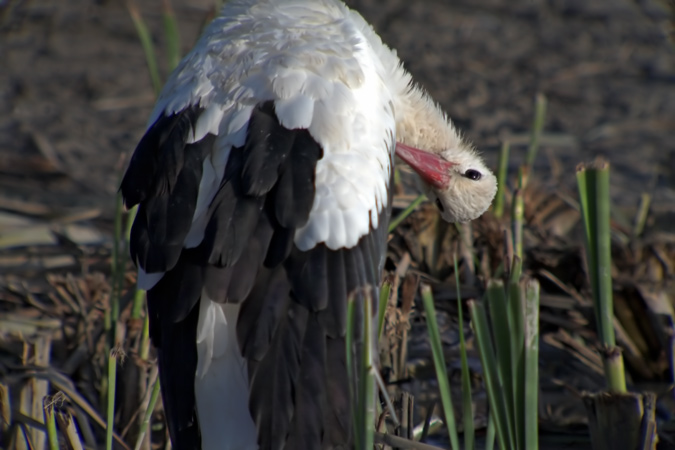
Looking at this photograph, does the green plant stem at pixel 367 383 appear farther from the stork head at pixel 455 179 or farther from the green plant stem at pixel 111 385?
the stork head at pixel 455 179

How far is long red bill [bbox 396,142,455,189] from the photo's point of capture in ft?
9.14

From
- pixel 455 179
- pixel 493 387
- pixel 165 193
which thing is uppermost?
pixel 455 179

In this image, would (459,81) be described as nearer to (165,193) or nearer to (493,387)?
(165,193)

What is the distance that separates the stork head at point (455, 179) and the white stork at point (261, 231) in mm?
400

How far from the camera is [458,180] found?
113 inches

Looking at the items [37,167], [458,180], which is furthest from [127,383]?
[37,167]

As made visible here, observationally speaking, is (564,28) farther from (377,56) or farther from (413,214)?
(377,56)

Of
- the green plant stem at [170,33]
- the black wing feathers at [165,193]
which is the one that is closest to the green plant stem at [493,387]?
the black wing feathers at [165,193]

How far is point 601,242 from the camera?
2240 mm

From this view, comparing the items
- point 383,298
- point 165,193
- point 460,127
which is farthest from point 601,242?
point 460,127

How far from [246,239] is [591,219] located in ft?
2.72

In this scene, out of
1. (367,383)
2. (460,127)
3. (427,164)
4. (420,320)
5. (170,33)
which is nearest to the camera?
(367,383)

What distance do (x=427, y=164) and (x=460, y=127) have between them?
2261 mm

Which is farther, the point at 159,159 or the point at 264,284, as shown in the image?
the point at 159,159
